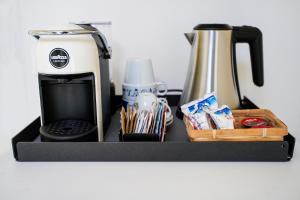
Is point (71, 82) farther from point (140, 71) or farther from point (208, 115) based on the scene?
point (208, 115)

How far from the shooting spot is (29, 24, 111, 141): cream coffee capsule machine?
1.77 feet

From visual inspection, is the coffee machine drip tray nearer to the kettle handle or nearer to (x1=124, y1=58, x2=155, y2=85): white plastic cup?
(x1=124, y1=58, x2=155, y2=85): white plastic cup

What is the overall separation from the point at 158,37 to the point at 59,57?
467 millimetres

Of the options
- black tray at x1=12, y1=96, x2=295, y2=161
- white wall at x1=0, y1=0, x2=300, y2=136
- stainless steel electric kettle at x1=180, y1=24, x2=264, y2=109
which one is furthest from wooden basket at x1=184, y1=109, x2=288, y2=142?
white wall at x1=0, y1=0, x2=300, y2=136

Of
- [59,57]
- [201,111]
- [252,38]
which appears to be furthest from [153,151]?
[252,38]

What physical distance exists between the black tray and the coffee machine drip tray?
0.02 m

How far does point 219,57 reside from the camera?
70 centimetres

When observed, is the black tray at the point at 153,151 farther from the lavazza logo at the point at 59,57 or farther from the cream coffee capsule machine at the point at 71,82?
the lavazza logo at the point at 59,57

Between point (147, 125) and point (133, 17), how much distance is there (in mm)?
465

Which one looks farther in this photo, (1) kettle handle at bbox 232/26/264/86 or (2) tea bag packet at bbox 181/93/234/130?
(1) kettle handle at bbox 232/26/264/86

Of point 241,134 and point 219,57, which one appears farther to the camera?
point 219,57

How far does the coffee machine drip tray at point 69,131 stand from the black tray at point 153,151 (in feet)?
0.05

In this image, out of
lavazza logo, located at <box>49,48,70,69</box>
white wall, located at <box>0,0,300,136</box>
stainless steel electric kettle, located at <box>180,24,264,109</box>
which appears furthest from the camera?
white wall, located at <box>0,0,300,136</box>

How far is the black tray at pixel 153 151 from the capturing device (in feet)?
1.78
